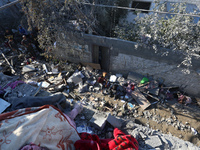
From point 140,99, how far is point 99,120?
2433 mm

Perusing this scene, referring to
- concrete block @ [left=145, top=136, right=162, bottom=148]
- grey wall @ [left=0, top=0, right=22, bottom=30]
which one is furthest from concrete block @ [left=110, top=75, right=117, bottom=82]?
grey wall @ [left=0, top=0, right=22, bottom=30]

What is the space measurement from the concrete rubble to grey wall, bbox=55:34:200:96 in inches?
13.5

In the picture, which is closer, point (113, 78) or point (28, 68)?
point (113, 78)

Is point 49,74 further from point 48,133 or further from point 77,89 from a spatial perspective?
point 48,133

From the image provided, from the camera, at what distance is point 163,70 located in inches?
188

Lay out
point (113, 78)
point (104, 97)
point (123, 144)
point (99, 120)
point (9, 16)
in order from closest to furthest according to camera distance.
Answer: point (123, 144), point (99, 120), point (104, 97), point (113, 78), point (9, 16)

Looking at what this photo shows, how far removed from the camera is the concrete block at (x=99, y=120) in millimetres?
3035

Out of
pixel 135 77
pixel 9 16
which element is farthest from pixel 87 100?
pixel 9 16

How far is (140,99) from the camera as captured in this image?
4855 millimetres

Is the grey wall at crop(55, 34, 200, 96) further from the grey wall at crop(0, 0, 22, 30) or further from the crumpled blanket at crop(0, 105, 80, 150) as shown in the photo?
the grey wall at crop(0, 0, 22, 30)

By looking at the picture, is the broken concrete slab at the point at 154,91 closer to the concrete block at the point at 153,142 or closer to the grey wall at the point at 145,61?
the grey wall at the point at 145,61

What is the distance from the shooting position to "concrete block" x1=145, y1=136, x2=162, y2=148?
2715mm

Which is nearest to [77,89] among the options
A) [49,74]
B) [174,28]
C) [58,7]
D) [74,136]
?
[49,74]

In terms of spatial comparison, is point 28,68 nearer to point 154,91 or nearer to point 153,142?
point 154,91
